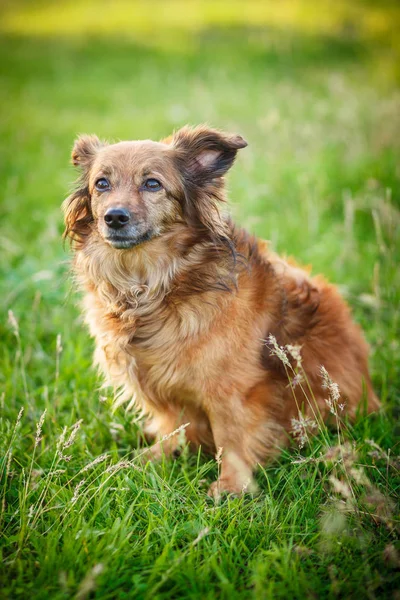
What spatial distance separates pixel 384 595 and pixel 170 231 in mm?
1981

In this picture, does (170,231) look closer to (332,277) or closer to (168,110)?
(332,277)

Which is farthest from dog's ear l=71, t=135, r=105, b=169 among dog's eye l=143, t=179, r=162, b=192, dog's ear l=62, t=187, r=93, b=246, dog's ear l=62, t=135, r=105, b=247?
dog's eye l=143, t=179, r=162, b=192

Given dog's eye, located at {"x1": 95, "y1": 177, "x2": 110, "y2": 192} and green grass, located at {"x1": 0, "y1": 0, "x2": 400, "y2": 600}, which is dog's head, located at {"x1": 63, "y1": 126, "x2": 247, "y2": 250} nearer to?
dog's eye, located at {"x1": 95, "y1": 177, "x2": 110, "y2": 192}

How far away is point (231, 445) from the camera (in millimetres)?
2902

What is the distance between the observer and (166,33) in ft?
48.5

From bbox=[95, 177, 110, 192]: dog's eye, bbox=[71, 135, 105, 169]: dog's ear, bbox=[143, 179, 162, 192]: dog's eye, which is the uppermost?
bbox=[71, 135, 105, 169]: dog's ear

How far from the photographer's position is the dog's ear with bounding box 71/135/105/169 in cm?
323

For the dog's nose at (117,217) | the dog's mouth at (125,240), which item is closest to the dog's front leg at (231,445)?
the dog's mouth at (125,240)

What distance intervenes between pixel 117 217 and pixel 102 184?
14.5 inches

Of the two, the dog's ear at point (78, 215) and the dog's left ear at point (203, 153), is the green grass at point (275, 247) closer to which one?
the dog's ear at point (78, 215)

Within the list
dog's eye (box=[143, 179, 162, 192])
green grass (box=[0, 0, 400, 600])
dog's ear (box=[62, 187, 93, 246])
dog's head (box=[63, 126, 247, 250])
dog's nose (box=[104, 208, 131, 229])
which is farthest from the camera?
dog's ear (box=[62, 187, 93, 246])

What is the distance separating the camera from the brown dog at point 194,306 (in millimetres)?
2801

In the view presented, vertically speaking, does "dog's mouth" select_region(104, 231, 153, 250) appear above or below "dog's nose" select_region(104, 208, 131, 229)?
below

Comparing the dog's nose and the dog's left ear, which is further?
the dog's left ear
